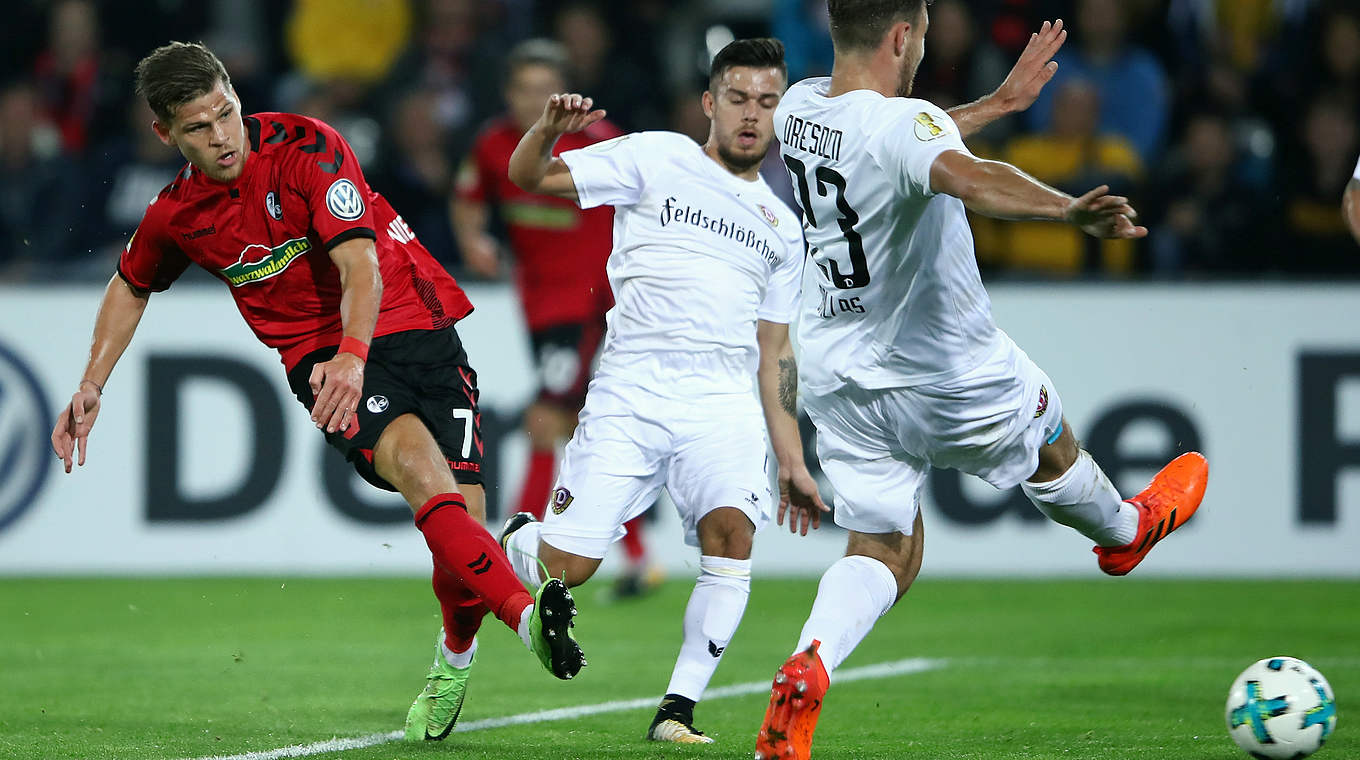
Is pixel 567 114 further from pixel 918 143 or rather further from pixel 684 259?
pixel 918 143

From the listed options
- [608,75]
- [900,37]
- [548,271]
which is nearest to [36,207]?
[608,75]

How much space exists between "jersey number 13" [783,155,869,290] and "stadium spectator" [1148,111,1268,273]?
6.64 m

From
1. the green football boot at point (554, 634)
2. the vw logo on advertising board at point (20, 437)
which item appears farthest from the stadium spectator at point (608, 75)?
the green football boot at point (554, 634)

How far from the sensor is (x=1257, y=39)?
42.2 ft

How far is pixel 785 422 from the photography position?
20.2ft

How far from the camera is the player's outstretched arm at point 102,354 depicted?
218 inches

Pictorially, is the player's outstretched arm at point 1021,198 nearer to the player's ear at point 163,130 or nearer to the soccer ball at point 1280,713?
the soccer ball at point 1280,713

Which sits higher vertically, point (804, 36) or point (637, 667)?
point (804, 36)

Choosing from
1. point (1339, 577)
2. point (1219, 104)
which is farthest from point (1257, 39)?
point (1339, 577)

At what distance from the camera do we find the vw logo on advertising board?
10.5 meters

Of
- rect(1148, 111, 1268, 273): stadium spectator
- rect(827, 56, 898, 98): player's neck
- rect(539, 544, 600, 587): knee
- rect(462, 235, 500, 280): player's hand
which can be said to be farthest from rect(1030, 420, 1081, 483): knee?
rect(1148, 111, 1268, 273): stadium spectator

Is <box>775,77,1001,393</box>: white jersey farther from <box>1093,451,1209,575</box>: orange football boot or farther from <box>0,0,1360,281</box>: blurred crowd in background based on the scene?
<box>0,0,1360,281</box>: blurred crowd in background

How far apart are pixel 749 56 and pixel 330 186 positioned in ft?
5.09

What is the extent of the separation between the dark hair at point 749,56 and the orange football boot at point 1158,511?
191 cm
